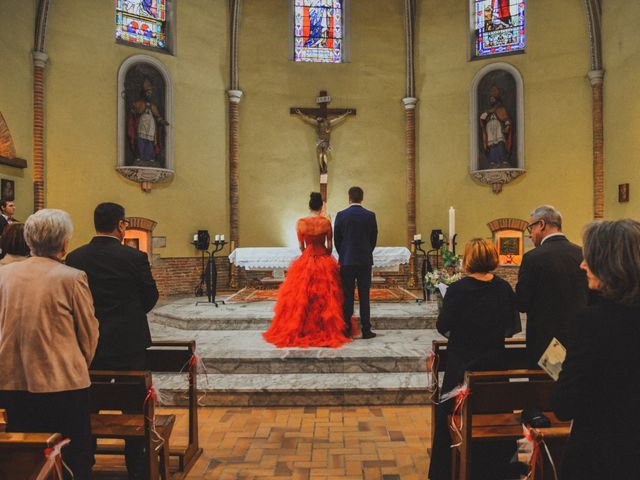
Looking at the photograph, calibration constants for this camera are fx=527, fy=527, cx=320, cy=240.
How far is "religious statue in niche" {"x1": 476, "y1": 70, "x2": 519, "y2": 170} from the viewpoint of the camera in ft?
37.3

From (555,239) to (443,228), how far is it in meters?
8.82

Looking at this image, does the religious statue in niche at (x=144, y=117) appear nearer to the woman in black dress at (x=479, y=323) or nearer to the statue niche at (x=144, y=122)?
the statue niche at (x=144, y=122)

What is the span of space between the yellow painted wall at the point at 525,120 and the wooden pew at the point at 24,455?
35.1 feet

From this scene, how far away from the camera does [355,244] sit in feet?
18.3

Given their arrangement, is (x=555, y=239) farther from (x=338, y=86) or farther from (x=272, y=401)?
(x=338, y=86)

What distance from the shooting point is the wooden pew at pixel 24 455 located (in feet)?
5.93

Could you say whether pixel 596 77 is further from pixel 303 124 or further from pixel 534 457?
pixel 534 457

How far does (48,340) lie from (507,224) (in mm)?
10630

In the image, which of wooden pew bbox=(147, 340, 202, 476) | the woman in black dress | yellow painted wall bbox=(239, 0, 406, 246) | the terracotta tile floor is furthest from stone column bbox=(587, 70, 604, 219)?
wooden pew bbox=(147, 340, 202, 476)

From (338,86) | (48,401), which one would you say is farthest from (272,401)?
(338,86)

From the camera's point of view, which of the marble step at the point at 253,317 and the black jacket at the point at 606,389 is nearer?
the black jacket at the point at 606,389

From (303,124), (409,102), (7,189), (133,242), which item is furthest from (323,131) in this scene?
(7,189)

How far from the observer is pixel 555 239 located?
3.13 meters

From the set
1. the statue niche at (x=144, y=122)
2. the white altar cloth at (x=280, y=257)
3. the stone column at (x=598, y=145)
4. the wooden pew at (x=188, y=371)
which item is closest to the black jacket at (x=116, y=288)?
the wooden pew at (x=188, y=371)
